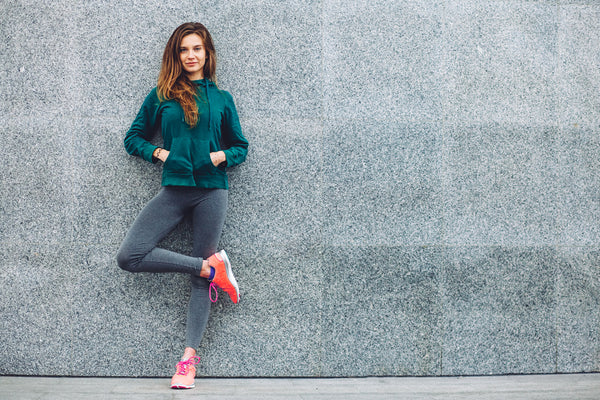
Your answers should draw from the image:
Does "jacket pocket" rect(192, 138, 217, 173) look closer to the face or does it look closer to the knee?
the face

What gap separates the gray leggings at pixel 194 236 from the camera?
3332 millimetres

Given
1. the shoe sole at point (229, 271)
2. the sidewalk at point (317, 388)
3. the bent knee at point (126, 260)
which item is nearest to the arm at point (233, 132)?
the shoe sole at point (229, 271)

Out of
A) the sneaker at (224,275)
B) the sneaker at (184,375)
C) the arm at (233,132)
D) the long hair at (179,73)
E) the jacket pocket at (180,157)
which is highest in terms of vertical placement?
the long hair at (179,73)

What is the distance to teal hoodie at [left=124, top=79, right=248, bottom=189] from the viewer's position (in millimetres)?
3312

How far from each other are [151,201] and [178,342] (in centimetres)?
107

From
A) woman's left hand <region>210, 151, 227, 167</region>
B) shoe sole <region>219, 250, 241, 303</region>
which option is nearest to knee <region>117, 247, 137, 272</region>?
shoe sole <region>219, 250, 241, 303</region>

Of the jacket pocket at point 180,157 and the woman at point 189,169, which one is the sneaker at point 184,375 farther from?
the jacket pocket at point 180,157

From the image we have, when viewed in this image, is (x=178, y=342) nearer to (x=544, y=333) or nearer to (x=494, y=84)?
(x=544, y=333)

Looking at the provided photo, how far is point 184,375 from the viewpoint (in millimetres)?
3340

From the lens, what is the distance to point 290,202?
373 cm

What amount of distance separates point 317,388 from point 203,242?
4.22 feet

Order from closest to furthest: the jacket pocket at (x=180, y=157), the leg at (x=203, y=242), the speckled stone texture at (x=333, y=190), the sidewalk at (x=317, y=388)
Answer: the sidewalk at (x=317, y=388), the jacket pocket at (x=180, y=157), the leg at (x=203, y=242), the speckled stone texture at (x=333, y=190)

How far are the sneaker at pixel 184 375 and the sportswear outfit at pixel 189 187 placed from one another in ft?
0.41

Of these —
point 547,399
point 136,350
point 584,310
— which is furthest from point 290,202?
point 584,310
